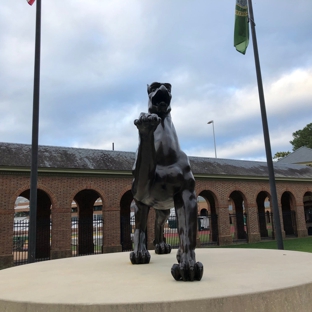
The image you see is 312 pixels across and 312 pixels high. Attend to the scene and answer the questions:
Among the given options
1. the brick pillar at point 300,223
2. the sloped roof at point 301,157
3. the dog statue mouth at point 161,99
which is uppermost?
the sloped roof at point 301,157

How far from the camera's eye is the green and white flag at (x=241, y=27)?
12.0 meters

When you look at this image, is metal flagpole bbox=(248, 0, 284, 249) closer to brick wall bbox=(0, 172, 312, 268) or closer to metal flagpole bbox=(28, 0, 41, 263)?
metal flagpole bbox=(28, 0, 41, 263)

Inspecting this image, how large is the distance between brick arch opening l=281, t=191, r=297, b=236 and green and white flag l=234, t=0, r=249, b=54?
15.1 m

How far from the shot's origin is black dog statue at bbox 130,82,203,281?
2.99m

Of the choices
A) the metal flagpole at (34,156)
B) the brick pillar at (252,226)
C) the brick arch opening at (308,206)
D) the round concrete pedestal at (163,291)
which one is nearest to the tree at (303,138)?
the brick arch opening at (308,206)

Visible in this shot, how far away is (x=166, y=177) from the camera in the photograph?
3615 millimetres

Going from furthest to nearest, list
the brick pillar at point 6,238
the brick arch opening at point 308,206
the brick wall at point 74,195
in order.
→ the brick arch opening at point 308,206, the brick wall at point 74,195, the brick pillar at point 6,238

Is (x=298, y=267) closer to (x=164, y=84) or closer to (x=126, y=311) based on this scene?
(x=126, y=311)

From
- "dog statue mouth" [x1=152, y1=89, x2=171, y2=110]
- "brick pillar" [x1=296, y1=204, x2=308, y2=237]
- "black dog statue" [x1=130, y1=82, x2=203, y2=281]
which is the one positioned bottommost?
"brick pillar" [x1=296, y1=204, x2=308, y2=237]

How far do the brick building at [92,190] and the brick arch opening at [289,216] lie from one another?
0.14 meters

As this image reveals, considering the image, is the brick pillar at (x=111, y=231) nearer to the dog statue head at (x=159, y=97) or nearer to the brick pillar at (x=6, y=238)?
the brick pillar at (x=6, y=238)

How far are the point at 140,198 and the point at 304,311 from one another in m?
1.99

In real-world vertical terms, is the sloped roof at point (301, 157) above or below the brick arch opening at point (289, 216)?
above

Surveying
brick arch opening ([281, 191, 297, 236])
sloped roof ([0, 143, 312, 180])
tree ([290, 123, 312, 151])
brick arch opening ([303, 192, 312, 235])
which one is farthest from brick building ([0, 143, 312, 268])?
tree ([290, 123, 312, 151])
